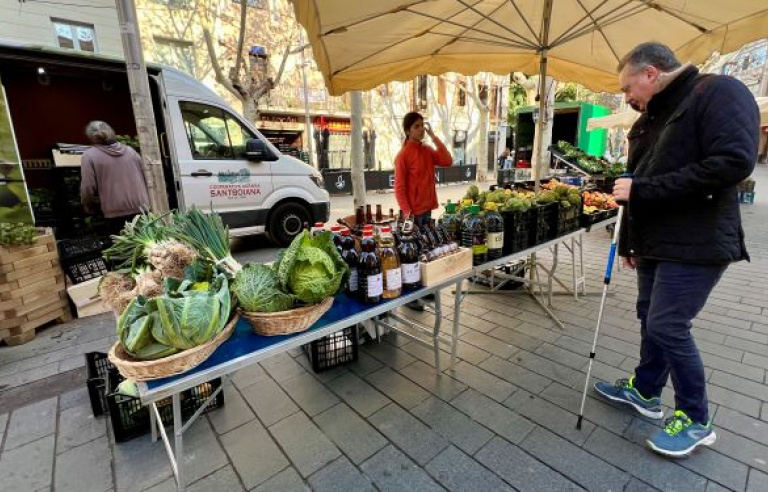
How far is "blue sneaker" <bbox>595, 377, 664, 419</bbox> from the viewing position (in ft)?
7.36

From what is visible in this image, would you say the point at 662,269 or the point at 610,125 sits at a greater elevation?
the point at 610,125

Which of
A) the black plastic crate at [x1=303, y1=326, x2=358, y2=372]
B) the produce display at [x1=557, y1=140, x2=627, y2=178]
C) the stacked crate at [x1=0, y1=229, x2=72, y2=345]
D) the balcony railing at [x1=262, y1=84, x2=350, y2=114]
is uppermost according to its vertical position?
the balcony railing at [x1=262, y1=84, x2=350, y2=114]

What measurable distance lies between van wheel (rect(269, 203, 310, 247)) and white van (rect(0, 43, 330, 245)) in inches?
0.7

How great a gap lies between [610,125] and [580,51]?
24.7 feet

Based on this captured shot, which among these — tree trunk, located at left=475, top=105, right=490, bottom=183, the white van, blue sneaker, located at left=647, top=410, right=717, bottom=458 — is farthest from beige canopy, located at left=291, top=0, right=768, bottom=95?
tree trunk, located at left=475, top=105, right=490, bottom=183

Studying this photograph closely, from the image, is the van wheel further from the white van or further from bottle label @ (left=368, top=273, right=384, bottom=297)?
bottle label @ (left=368, top=273, right=384, bottom=297)

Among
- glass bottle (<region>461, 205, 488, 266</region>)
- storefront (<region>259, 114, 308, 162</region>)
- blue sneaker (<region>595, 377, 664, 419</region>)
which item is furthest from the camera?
storefront (<region>259, 114, 308, 162</region>)

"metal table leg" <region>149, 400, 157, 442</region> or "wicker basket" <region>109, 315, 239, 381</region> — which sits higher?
"wicker basket" <region>109, 315, 239, 381</region>

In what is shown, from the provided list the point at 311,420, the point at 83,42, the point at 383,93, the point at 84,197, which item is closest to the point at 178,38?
the point at 83,42

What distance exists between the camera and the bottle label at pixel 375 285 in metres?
1.87

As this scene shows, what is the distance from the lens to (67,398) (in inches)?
101

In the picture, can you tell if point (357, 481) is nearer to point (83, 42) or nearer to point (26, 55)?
point (26, 55)

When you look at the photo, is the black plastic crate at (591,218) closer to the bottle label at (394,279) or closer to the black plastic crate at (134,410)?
Result: the bottle label at (394,279)

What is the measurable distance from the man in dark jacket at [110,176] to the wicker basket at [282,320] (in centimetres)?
316
